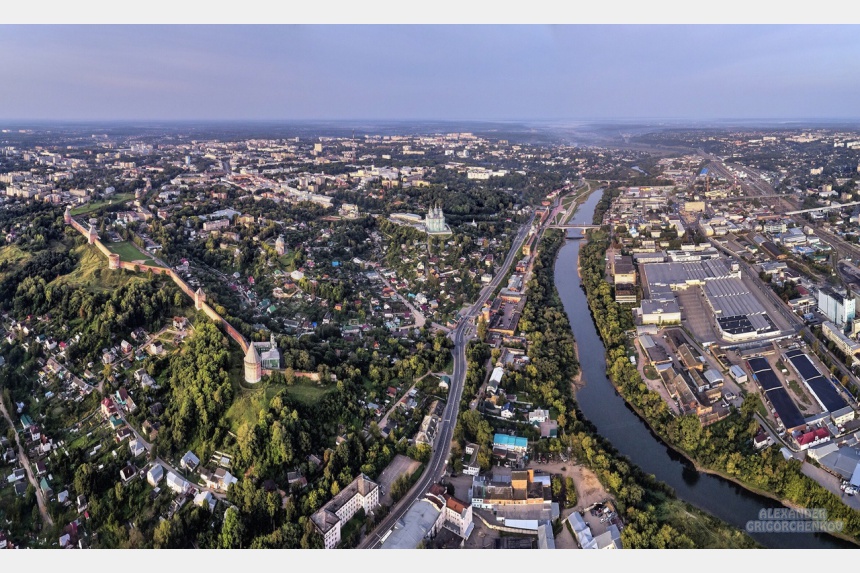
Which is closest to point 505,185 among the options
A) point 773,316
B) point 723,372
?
point 773,316

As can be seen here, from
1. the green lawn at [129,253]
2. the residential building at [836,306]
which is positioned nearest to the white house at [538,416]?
the residential building at [836,306]

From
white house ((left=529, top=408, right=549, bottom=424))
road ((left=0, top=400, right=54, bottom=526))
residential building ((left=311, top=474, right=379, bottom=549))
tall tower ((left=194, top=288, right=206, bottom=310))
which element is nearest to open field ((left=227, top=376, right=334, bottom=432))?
residential building ((left=311, top=474, right=379, bottom=549))

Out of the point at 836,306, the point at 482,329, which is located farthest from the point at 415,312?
the point at 836,306

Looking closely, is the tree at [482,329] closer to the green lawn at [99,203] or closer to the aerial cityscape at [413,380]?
the aerial cityscape at [413,380]

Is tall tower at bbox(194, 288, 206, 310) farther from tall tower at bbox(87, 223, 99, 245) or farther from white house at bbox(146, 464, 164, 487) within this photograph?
tall tower at bbox(87, 223, 99, 245)

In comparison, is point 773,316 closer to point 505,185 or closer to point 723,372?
point 723,372

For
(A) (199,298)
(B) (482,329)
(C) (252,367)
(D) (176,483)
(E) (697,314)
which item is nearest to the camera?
(D) (176,483)

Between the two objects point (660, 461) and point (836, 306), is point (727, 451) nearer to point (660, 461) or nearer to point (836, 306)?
point (660, 461)
